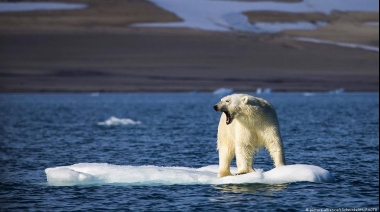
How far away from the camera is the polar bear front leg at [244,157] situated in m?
25.9

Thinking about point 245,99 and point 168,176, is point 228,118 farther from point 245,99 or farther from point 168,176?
point 168,176

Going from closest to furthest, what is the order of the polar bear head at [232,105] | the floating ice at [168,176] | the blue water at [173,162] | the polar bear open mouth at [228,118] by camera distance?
the blue water at [173,162]
the floating ice at [168,176]
the polar bear head at [232,105]
the polar bear open mouth at [228,118]

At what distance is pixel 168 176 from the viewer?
26234 millimetres

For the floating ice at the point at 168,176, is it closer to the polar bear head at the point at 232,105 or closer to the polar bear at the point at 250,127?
the polar bear at the point at 250,127

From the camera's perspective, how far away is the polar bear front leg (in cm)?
2594

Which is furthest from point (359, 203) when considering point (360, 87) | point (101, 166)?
point (360, 87)

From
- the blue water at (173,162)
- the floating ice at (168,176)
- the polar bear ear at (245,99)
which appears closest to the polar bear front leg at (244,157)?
the floating ice at (168,176)

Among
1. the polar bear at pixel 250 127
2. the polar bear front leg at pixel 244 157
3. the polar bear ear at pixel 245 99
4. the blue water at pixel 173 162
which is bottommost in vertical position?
the blue water at pixel 173 162

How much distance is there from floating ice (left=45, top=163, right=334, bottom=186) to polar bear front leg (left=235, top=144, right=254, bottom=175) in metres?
0.33

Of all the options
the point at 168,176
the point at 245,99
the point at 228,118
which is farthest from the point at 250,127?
the point at 168,176

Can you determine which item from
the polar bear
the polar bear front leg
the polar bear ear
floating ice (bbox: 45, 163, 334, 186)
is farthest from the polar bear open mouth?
floating ice (bbox: 45, 163, 334, 186)

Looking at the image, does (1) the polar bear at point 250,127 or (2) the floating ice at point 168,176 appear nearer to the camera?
(2) the floating ice at point 168,176

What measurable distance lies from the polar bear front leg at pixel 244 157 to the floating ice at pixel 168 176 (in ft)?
1.07

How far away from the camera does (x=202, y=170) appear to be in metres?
28.1
